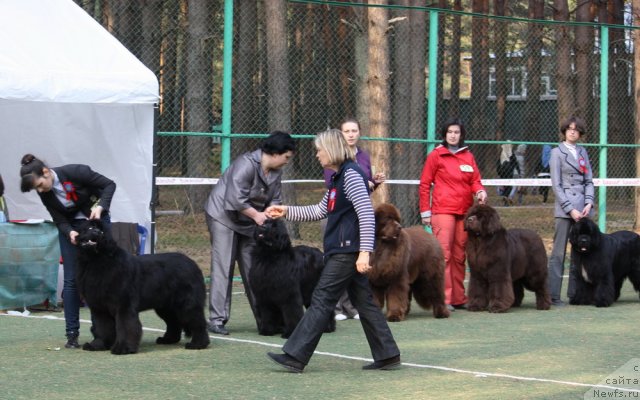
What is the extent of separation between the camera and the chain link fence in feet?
47.6

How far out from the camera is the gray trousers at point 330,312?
737cm

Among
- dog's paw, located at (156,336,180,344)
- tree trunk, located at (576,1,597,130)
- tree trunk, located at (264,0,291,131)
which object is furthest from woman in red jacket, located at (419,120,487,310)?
tree trunk, located at (576,1,597,130)

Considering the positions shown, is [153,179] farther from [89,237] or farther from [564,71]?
[564,71]

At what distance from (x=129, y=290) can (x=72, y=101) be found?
10.8 ft

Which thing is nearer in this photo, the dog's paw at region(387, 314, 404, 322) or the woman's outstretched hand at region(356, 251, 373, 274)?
the woman's outstretched hand at region(356, 251, 373, 274)

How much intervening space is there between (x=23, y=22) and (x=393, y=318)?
4.94m

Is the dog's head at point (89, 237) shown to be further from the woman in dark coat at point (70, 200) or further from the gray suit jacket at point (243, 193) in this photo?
the gray suit jacket at point (243, 193)

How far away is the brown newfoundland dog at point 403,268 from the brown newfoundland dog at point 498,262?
503 millimetres

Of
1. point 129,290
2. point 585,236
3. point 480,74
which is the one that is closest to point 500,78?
point 480,74

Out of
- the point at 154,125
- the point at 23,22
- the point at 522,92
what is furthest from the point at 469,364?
the point at 522,92

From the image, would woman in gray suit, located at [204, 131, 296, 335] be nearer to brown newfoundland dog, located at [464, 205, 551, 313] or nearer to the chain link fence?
brown newfoundland dog, located at [464, 205, 551, 313]

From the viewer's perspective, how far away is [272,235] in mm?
8867

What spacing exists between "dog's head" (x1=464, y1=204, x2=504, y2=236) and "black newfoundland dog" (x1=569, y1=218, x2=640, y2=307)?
1094 mm

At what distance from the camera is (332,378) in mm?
7309
